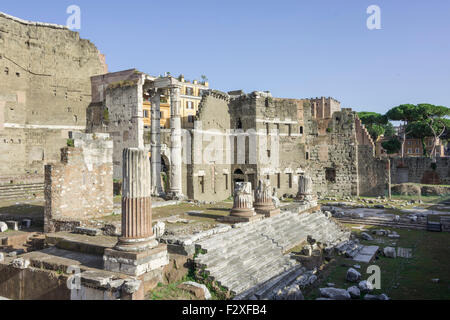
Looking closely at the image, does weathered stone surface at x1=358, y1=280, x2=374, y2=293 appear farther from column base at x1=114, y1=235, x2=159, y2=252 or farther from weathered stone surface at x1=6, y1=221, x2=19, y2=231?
weathered stone surface at x1=6, y1=221, x2=19, y2=231

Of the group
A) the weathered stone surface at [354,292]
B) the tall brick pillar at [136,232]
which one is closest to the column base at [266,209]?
the weathered stone surface at [354,292]

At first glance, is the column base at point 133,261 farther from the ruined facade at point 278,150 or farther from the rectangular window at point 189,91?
the rectangular window at point 189,91

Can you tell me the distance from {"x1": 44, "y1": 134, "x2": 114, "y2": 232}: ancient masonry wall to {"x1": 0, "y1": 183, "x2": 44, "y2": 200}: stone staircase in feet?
30.2

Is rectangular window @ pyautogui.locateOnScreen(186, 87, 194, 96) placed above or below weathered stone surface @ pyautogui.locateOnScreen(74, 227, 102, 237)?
above

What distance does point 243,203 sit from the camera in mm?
12648

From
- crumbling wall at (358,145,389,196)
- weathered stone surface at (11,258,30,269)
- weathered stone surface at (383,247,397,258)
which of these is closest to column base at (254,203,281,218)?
weathered stone surface at (383,247,397,258)

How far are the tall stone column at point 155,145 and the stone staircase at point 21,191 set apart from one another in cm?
702

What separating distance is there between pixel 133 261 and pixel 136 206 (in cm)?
132

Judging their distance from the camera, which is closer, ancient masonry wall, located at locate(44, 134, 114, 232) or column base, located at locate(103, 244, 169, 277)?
column base, located at locate(103, 244, 169, 277)

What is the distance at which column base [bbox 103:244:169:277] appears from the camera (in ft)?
25.3

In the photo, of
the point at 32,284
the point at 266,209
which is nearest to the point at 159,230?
the point at 32,284

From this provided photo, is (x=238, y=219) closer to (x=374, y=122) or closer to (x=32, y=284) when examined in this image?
(x=32, y=284)

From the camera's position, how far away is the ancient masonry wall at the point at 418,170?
1486 inches

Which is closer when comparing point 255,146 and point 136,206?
point 136,206
